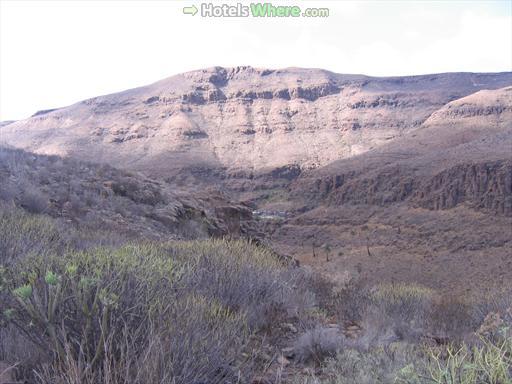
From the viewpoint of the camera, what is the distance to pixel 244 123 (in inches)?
3351

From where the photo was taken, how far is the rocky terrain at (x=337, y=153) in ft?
110

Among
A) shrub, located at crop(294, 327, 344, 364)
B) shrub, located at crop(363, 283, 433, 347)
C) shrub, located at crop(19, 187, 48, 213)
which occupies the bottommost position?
shrub, located at crop(363, 283, 433, 347)

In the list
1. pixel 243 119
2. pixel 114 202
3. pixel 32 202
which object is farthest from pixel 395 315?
pixel 243 119

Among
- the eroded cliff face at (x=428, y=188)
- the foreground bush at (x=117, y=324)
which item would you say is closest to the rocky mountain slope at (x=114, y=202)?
the foreground bush at (x=117, y=324)

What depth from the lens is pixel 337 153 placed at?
A: 7506 centimetres

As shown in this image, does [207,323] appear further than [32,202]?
No

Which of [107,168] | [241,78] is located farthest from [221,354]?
[241,78]

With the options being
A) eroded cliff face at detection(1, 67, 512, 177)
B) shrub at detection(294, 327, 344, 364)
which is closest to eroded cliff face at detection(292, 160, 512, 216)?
eroded cliff face at detection(1, 67, 512, 177)

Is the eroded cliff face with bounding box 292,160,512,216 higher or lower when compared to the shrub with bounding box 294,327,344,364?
lower

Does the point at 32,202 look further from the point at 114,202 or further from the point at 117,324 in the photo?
the point at 117,324

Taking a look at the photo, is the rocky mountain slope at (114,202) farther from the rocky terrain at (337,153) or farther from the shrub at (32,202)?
the rocky terrain at (337,153)

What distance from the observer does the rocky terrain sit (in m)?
33.7

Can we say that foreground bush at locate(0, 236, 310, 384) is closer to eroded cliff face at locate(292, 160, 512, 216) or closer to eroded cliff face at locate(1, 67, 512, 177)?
eroded cliff face at locate(292, 160, 512, 216)

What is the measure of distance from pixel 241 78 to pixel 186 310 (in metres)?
103
